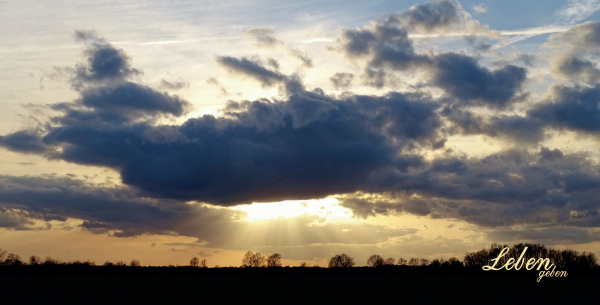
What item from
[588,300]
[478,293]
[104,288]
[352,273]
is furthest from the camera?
[352,273]

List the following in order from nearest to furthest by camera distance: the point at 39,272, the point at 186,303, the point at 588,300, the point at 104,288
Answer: the point at 186,303, the point at 588,300, the point at 104,288, the point at 39,272

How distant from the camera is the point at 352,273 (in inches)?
6816

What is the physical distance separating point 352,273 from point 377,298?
3381 inches

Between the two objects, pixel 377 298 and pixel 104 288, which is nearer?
pixel 377 298

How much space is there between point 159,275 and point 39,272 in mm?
35266

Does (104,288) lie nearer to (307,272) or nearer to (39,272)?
(39,272)

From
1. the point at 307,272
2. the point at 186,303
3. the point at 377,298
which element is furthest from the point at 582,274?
the point at 186,303

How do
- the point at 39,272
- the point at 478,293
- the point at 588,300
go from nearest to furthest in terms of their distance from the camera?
1. the point at 588,300
2. the point at 478,293
3. the point at 39,272

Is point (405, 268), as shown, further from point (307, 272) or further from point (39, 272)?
point (39, 272)

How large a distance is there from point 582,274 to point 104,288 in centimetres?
13984

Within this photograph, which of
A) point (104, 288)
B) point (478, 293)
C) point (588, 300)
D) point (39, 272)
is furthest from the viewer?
point (39, 272)

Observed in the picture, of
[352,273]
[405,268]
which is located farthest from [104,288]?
[405,268]

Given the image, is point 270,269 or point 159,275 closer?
point 159,275

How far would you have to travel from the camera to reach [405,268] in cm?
17962
